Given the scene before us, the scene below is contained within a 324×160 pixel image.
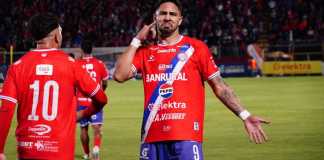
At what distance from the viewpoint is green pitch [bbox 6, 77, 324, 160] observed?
1479 cm

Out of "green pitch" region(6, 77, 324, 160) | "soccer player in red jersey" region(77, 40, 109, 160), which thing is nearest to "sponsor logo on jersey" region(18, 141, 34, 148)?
"green pitch" region(6, 77, 324, 160)

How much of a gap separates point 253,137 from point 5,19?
40759mm

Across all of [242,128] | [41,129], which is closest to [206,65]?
[41,129]

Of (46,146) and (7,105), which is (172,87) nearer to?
(46,146)

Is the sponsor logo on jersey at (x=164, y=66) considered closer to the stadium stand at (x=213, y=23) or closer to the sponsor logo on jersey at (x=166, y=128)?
the sponsor logo on jersey at (x=166, y=128)

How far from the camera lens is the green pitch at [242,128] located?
48.5 feet

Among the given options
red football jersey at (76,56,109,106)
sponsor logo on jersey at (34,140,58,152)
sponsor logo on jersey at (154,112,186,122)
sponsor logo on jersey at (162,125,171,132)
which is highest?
red football jersey at (76,56,109,106)

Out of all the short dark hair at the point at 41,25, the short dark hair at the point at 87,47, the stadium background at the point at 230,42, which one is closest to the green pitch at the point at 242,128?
the stadium background at the point at 230,42

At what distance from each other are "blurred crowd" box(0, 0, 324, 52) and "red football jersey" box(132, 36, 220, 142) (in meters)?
34.2

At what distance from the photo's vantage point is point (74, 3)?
48344 mm

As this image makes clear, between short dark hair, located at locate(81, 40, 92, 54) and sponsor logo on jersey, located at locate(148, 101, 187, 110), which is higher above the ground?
short dark hair, located at locate(81, 40, 92, 54)

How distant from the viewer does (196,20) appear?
45.7 meters

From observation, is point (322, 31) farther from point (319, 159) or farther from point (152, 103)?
point (152, 103)

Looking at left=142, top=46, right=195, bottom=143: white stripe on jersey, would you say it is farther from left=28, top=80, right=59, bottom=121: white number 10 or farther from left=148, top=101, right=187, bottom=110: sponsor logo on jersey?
left=28, top=80, right=59, bottom=121: white number 10
